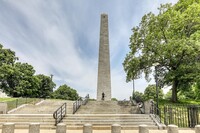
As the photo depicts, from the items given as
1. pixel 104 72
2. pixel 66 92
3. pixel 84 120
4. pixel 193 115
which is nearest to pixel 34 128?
pixel 84 120

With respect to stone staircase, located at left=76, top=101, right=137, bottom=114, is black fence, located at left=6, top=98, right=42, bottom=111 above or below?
above

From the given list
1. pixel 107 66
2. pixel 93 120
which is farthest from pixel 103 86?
pixel 93 120

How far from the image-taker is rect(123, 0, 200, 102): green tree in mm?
17969

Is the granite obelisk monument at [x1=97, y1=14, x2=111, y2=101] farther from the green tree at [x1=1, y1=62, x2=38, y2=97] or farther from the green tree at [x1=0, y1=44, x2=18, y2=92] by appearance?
the green tree at [x1=0, y1=44, x2=18, y2=92]

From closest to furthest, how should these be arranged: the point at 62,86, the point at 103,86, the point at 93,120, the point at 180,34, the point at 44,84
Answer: the point at 93,120
the point at 180,34
the point at 103,86
the point at 44,84
the point at 62,86

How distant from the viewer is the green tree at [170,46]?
18.0 m

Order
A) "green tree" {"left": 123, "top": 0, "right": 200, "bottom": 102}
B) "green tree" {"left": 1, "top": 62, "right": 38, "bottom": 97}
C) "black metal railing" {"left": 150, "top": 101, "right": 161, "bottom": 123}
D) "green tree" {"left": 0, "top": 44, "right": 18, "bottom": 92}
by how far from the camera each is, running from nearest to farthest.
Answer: "black metal railing" {"left": 150, "top": 101, "right": 161, "bottom": 123} → "green tree" {"left": 123, "top": 0, "right": 200, "bottom": 102} → "green tree" {"left": 0, "top": 44, "right": 18, "bottom": 92} → "green tree" {"left": 1, "top": 62, "right": 38, "bottom": 97}

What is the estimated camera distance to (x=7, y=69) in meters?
29.9

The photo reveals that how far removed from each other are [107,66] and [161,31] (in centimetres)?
1035

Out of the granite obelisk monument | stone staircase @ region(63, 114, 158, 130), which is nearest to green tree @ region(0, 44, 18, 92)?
the granite obelisk monument

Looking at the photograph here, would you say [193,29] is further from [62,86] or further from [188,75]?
[62,86]

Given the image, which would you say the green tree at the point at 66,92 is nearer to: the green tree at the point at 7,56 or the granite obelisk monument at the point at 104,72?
the green tree at the point at 7,56

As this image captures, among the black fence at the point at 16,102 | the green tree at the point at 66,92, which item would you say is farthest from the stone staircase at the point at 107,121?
the green tree at the point at 66,92

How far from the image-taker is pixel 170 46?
18016 mm
